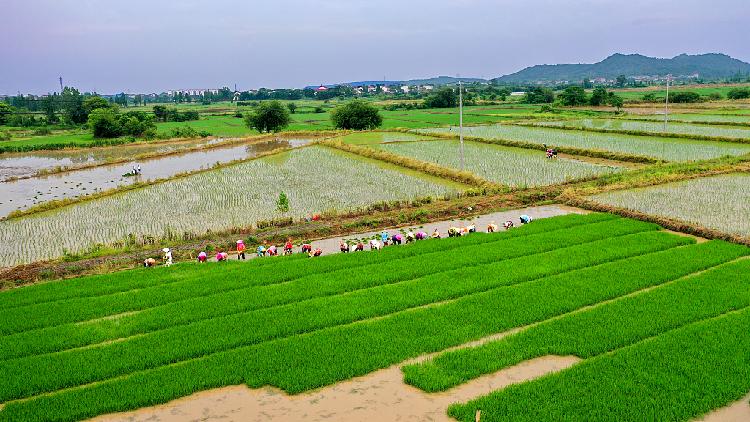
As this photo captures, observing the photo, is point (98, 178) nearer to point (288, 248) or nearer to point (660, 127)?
point (288, 248)

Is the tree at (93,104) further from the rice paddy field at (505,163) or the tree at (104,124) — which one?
the rice paddy field at (505,163)

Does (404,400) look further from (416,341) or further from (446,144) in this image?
(446,144)

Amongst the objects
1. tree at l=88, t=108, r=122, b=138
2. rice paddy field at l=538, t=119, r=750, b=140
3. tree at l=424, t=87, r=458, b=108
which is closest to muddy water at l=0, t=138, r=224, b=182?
tree at l=88, t=108, r=122, b=138

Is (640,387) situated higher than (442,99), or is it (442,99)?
(442,99)

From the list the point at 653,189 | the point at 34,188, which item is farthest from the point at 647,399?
the point at 34,188

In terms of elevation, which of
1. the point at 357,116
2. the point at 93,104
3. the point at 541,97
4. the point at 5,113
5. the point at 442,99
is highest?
the point at 93,104

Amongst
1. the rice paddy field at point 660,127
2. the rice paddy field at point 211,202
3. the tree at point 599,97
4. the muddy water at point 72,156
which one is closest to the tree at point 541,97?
the tree at point 599,97

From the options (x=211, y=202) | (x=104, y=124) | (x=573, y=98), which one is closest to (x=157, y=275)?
(x=211, y=202)
